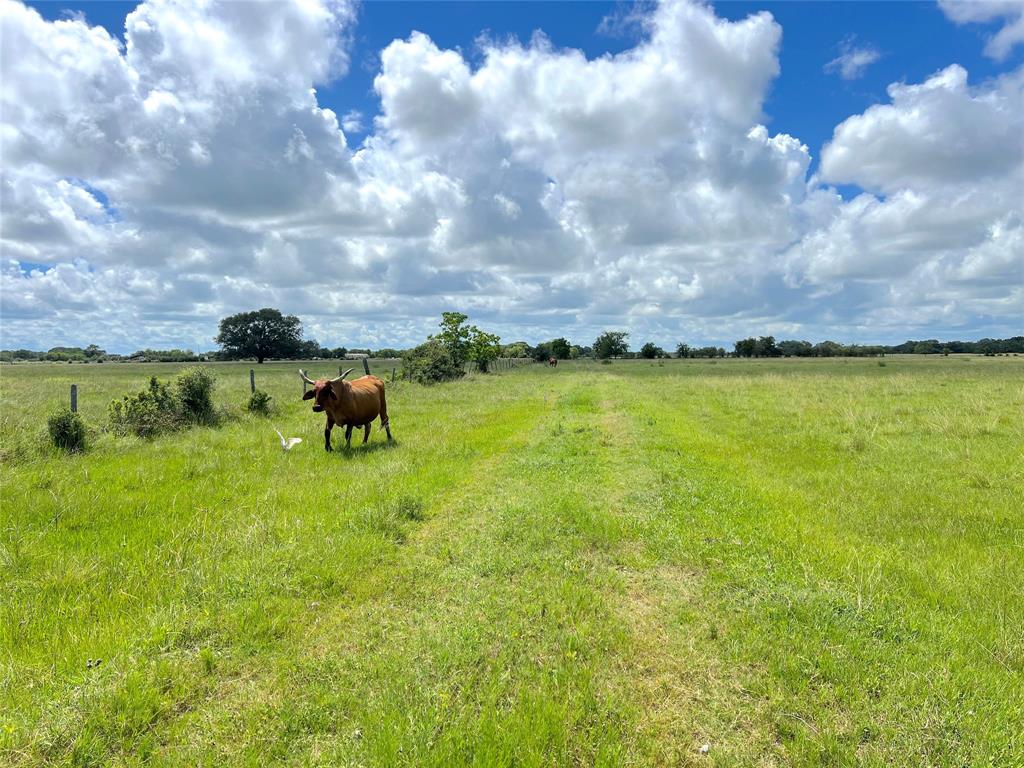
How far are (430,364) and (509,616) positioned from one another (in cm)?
3543

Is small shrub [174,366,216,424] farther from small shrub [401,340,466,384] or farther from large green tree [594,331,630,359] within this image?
large green tree [594,331,630,359]

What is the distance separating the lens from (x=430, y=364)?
129 ft

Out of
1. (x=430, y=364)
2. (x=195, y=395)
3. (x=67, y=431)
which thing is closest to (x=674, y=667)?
(x=67, y=431)

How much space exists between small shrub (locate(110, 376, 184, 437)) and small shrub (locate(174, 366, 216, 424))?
27cm

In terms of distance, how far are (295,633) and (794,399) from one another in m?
24.6

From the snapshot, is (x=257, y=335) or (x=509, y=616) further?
(x=257, y=335)

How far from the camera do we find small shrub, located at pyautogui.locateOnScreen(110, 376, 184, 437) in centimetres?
1374

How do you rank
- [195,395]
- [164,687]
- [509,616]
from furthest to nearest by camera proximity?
1. [195,395]
2. [509,616]
3. [164,687]

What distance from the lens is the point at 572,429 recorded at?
15078 mm

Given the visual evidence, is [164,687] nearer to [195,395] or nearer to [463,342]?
[195,395]

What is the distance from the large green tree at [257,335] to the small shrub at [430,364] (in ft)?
258

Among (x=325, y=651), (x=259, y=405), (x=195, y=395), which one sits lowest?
(x=325, y=651)

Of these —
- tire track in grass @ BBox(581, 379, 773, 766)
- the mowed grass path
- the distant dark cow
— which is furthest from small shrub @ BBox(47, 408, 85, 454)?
tire track in grass @ BBox(581, 379, 773, 766)

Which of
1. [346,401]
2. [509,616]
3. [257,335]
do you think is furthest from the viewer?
[257,335]
